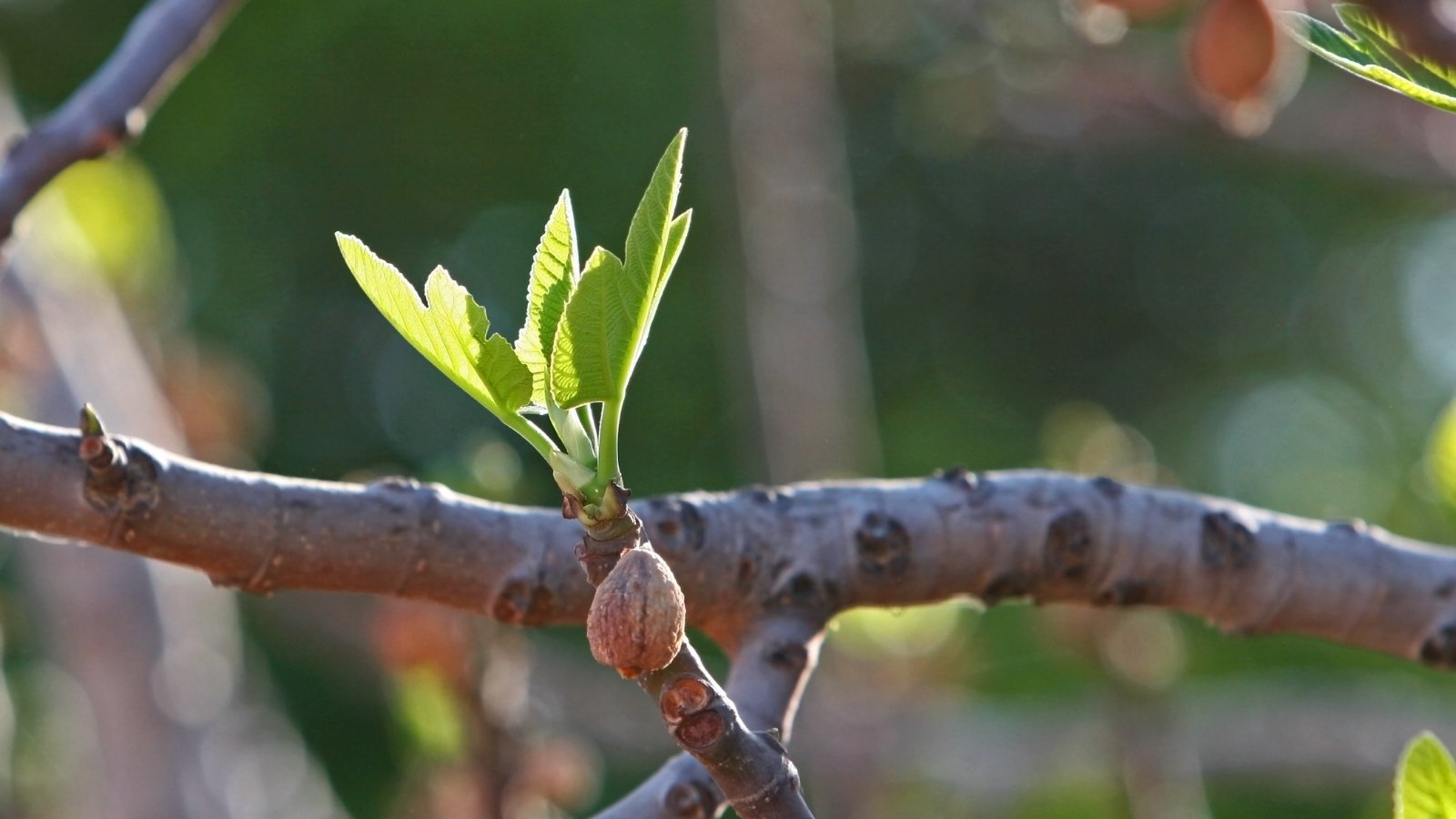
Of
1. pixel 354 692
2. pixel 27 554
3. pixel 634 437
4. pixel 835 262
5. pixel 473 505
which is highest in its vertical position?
pixel 473 505

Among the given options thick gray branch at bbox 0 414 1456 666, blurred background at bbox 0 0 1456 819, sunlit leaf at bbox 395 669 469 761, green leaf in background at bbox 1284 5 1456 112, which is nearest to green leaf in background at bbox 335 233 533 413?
thick gray branch at bbox 0 414 1456 666

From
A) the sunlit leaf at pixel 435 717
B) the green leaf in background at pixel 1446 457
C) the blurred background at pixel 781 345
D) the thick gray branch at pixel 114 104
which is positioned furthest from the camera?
the blurred background at pixel 781 345

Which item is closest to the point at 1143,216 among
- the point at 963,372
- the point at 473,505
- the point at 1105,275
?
the point at 1105,275

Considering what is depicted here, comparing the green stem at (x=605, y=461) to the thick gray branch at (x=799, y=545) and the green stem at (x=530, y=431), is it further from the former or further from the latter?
the thick gray branch at (x=799, y=545)

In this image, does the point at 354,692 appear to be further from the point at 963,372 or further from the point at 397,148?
the point at 963,372

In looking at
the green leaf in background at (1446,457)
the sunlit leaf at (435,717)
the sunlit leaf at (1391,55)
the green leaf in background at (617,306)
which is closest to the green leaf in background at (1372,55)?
the sunlit leaf at (1391,55)
